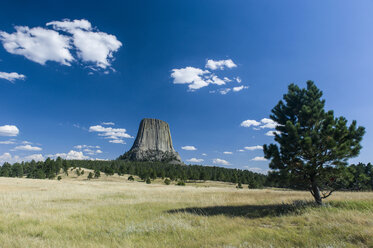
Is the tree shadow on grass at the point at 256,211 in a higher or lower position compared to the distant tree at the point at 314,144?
lower

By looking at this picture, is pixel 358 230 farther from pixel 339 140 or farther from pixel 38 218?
pixel 38 218

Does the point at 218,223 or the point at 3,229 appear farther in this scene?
the point at 218,223

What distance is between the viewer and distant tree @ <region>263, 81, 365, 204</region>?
11.5 m

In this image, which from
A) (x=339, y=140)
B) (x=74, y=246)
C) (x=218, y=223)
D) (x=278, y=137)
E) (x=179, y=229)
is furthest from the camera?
(x=278, y=137)

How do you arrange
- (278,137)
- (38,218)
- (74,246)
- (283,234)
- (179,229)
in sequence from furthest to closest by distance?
(278,137) < (38,218) < (179,229) < (283,234) < (74,246)

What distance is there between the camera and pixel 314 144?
1158 centimetres

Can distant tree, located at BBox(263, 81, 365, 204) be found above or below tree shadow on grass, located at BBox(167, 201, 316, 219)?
above

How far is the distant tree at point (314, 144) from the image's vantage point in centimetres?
1145

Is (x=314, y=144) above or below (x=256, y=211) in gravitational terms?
above

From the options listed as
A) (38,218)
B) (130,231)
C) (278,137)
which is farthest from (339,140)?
(38,218)

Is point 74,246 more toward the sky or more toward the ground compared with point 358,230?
more toward the ground

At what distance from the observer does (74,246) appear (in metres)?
5.87

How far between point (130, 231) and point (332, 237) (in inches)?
271

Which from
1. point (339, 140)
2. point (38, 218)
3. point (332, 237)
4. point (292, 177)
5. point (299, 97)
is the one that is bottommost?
point (38, 218)
